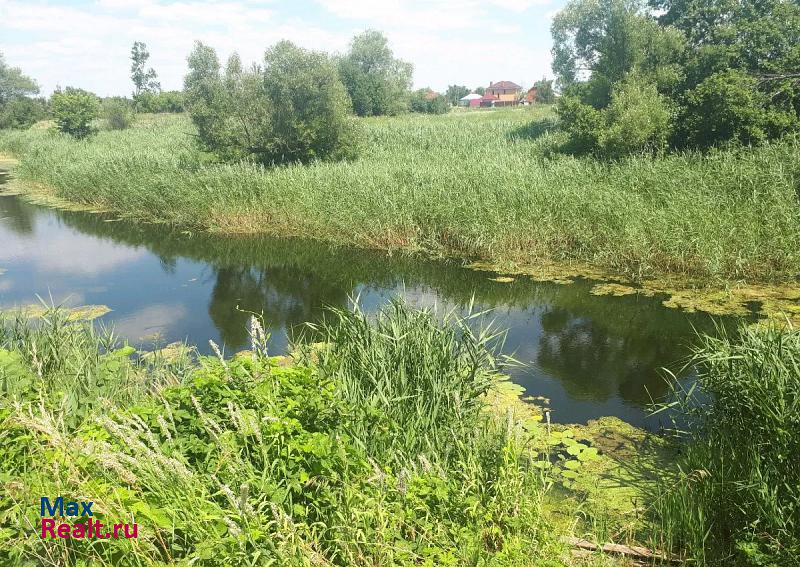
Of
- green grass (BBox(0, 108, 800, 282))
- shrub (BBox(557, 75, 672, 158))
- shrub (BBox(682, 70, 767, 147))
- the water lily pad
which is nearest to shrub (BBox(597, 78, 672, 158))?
shrub (BBox(557, 75, 672, 158))

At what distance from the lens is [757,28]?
16.6 meters

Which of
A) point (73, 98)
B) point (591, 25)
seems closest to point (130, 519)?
point (73, 98)

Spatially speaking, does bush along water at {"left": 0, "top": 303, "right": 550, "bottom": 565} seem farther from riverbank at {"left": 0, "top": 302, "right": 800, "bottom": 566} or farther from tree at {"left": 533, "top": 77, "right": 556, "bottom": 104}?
Answer: tree at {"left": 533, "top": 77, "right": 556, "bottom": 104}

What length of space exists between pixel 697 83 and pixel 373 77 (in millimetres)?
36215

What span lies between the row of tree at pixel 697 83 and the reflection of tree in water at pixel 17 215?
59.3ft

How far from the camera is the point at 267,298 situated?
10922mm

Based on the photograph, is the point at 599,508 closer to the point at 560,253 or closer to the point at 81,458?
the point at 81,458

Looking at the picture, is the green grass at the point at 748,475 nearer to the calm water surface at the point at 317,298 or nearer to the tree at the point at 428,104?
the calm water surface at the point at 317,298

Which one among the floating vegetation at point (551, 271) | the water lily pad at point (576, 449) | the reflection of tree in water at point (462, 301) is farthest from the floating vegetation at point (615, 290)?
the water lily pad at point (576, 449)

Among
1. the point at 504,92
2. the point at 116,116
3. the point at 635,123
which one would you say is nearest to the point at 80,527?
the point at 635,123

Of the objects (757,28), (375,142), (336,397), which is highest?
(757,28)

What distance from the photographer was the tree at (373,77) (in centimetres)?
4841

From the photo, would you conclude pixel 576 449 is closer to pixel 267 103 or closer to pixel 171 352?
pixel 171 352

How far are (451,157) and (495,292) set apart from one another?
9910 millimetres
